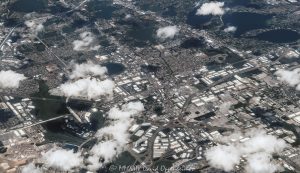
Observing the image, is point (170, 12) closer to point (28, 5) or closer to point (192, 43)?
point (192, 43)

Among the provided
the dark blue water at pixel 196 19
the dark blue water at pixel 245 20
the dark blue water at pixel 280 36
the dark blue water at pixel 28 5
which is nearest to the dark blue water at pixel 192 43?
the dark blue water at pixel 196 19

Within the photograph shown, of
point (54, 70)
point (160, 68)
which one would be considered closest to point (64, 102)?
point (54, 70)

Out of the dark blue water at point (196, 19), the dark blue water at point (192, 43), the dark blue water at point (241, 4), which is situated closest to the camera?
the dark blue water at point (192, 43)

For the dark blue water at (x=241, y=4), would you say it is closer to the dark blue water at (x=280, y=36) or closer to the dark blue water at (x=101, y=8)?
the dark blue water at (x=280, y=36)

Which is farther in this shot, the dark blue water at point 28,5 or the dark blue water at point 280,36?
the dark blue water at point 28,5

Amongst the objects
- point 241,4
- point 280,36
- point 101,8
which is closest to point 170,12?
point 101,8

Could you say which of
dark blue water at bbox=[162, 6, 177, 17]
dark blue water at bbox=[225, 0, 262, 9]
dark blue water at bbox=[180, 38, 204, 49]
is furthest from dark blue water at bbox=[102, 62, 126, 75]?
dark blue water at bbox=[225, 0, 262, 9]
